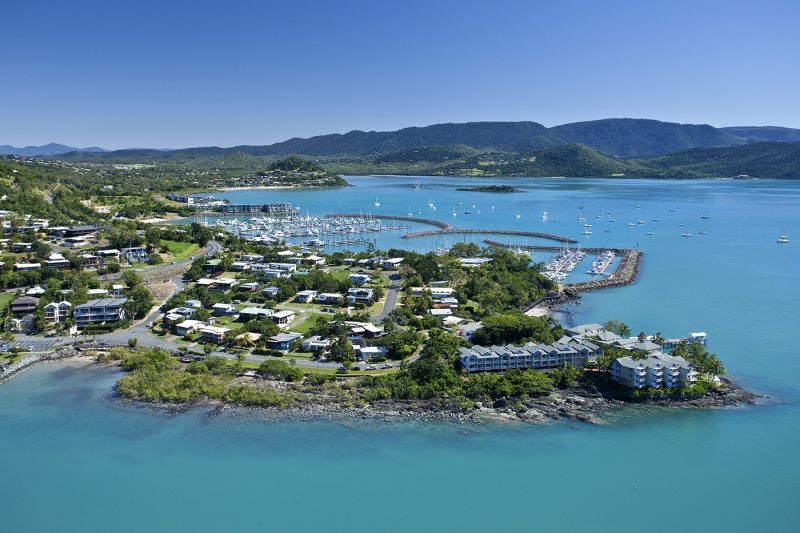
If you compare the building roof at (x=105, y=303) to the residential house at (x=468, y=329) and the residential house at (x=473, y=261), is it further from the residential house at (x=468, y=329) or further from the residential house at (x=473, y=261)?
the residential house at (x=473, y=261)

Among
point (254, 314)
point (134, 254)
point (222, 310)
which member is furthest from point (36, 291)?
point (254, 314)

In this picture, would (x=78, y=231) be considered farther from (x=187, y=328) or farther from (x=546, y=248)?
(x=546, y=248)

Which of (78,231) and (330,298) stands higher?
(78,231)

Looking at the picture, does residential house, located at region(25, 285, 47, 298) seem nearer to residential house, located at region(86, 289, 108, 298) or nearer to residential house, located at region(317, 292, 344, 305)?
residential house, located at region(86, 289, 108, 298)

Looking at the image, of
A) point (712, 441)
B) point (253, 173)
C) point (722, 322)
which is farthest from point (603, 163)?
point (712, 441)

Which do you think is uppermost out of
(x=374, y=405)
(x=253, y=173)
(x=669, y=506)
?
(x=253, y=173)

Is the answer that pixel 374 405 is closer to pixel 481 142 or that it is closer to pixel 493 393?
pixel 493 393
